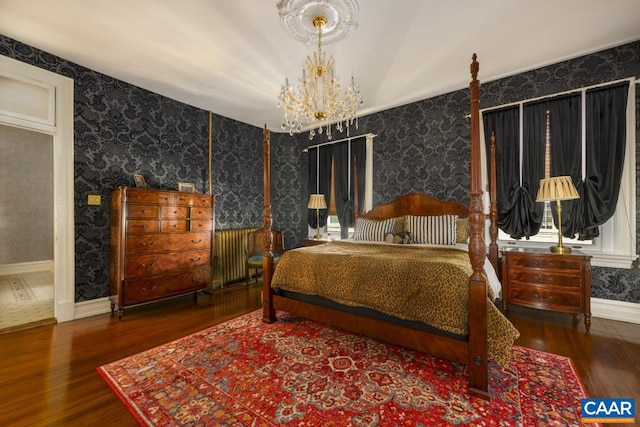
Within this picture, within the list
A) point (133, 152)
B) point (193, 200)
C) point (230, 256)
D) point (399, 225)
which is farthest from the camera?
point (230, 256)

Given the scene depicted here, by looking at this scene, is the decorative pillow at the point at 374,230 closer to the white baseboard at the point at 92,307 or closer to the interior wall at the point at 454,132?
the interior wall at the point at 454,132

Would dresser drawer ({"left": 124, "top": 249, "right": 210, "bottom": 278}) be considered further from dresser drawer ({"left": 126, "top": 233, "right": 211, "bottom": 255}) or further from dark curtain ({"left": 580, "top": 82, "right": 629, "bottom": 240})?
dark curtain ({"left": 580, "top": 82, "right": 629, "bottom": 240})

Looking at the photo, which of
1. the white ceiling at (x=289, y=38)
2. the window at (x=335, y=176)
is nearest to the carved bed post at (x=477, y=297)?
the white ceiling at (x=289, y=38)

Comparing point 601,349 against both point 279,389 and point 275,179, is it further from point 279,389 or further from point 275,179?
point 275,179

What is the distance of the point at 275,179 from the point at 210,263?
7.42 feet

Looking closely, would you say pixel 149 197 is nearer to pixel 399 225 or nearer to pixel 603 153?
pixel 399 225

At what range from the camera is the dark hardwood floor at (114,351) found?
5.30 feet

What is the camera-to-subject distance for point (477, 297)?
171 centimetres

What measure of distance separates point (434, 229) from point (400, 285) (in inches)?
65.0

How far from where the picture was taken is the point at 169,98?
3957mm

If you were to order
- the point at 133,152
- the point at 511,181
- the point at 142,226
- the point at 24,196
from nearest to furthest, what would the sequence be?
the point at 142,226, the point at 511,181, the point at 133,152, the point at 24,196

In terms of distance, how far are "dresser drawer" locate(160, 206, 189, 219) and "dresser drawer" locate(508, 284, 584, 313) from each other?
4.02 meters

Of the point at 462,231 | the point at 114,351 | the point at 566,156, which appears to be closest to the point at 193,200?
the point at 114,351

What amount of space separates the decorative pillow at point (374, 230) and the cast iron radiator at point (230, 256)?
205 cm
